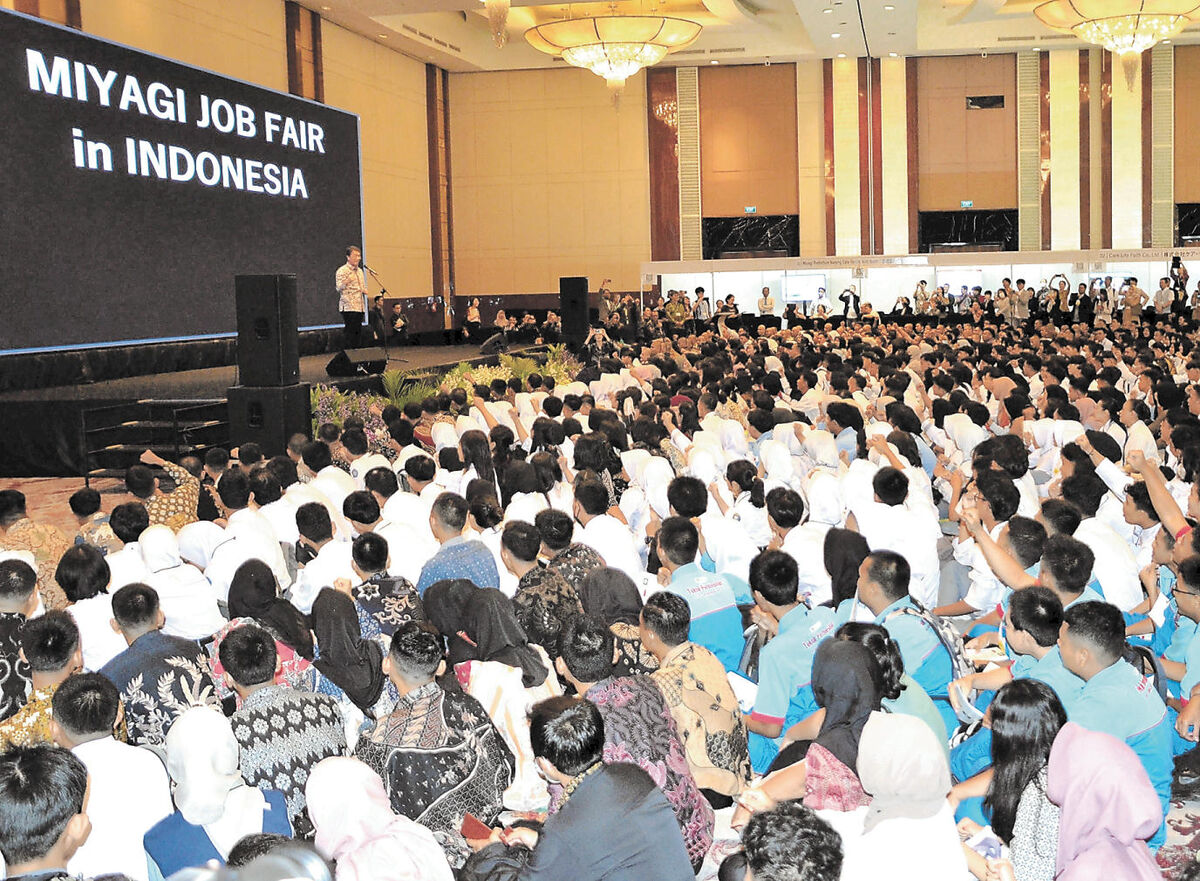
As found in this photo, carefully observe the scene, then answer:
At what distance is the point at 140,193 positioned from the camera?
44.8 feet

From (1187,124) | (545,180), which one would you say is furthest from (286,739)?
(1187,124)

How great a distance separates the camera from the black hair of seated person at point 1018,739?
311 centimetres

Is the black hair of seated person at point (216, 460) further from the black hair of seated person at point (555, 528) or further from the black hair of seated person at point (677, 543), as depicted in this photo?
the black hair of seated person at point (677, 543)

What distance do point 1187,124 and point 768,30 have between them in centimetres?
958

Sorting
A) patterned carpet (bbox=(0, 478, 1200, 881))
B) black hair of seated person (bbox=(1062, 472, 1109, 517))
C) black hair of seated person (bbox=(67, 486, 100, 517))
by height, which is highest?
black hair of seated person (bbox=(67, 486, 100, 517))

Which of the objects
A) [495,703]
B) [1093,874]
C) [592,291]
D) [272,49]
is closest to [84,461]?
[495,703]

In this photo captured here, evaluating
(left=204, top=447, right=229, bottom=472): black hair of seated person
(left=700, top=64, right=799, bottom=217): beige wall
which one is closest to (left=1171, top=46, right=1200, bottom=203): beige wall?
(left=700, top=64, right=799, bottom=217): beige wall

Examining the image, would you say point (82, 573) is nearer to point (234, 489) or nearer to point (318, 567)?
point (318, 567)

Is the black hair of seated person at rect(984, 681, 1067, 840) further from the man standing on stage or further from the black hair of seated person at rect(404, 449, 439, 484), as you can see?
the man standing on stage

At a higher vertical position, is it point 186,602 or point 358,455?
point 358,455

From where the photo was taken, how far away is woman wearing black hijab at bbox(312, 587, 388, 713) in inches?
172

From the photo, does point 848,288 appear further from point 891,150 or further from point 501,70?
point 501,70

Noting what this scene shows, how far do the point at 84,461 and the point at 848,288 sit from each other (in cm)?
1887

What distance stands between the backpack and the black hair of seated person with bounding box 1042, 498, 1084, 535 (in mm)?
1244
